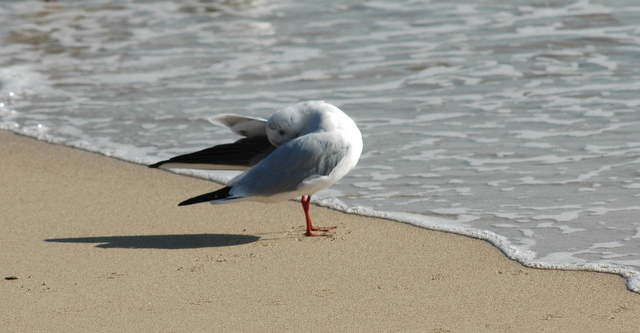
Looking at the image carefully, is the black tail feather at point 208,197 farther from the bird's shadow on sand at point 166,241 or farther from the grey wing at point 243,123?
the grey wing at point 243,123

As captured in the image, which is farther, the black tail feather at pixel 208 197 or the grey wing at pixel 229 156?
the grey wing at pixel 229 156

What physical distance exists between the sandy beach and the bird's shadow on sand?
1cm

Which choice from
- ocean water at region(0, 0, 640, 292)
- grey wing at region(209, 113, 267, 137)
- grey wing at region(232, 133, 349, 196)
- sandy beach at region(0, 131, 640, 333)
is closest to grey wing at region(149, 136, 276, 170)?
grey wing at region(209, 113, 267, 137)

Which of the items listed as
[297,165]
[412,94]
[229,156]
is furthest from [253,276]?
[412,94]

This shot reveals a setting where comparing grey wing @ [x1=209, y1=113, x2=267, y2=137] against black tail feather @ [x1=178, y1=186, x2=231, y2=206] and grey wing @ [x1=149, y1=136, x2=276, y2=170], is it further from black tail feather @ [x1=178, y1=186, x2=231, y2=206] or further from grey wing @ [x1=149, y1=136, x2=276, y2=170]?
black tail feather @ [x1=178, y1=186, x2=231, y2=206]

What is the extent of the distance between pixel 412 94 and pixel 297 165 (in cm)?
363

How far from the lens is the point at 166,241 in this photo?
451cm

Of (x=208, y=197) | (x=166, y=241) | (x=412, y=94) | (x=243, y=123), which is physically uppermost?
(x=243, y=123)

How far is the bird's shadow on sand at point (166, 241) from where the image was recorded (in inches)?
174

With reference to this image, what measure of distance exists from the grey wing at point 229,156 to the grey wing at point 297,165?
0.81 ft

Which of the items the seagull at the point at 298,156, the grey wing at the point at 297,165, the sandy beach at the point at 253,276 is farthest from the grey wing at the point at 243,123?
the sandy beach at the point at 253,276

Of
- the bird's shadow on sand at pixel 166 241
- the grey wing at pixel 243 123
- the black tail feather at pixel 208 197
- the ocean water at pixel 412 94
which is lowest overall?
the ocean water at pixel 412 94

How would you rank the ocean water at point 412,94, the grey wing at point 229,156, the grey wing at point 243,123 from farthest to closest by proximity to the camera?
the ocean water at point 412,94, the grey wing at point 229,156, the grey wing at point 243,123

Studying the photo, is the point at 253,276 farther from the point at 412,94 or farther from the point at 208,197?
the point at 412,94
